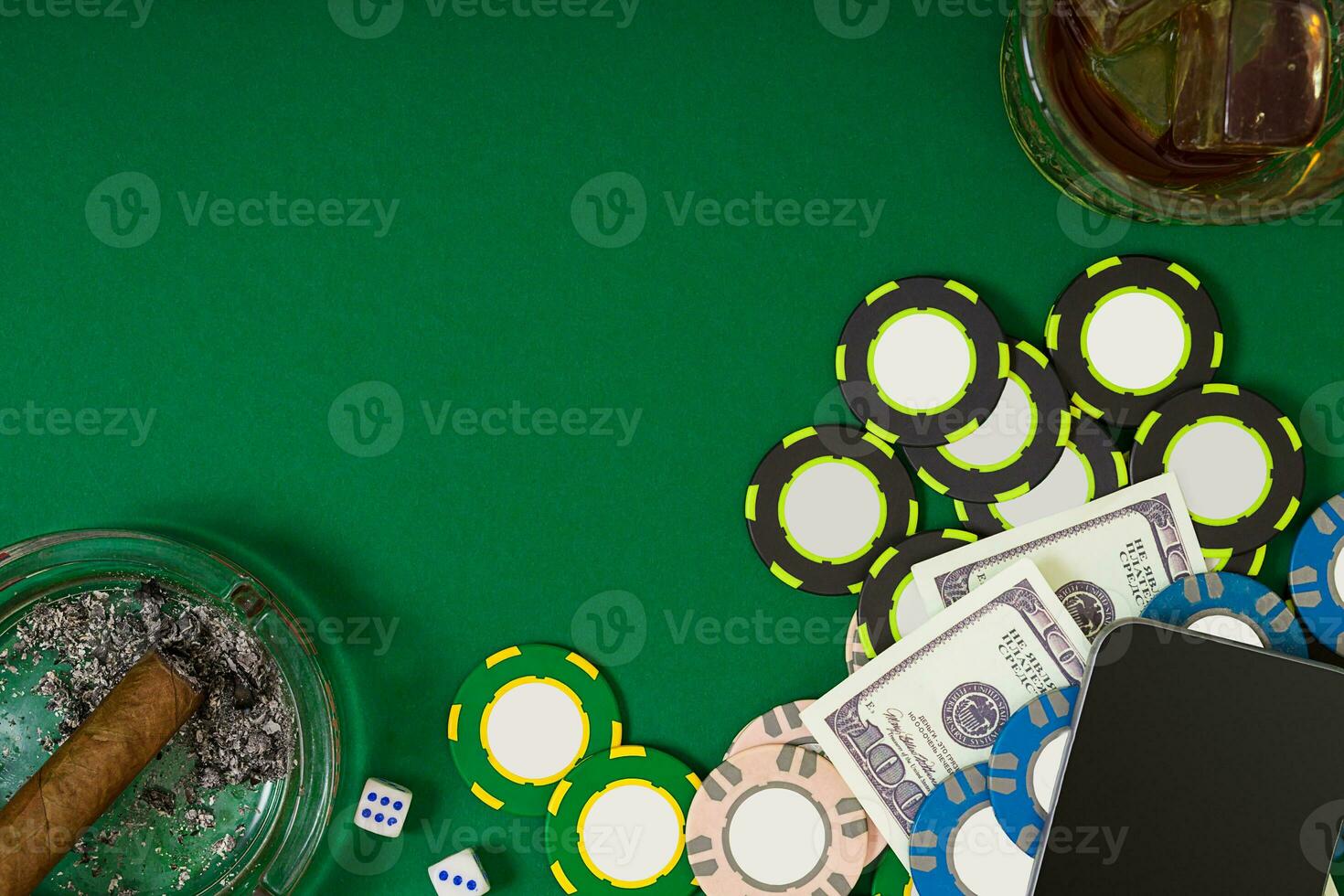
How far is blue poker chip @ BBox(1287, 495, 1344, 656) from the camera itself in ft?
4.40

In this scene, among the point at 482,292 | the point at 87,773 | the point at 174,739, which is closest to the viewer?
the point at 87,773

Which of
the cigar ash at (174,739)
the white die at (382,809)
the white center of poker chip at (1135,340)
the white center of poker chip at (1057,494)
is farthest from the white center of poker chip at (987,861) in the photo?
the cigar ash at (174,739)

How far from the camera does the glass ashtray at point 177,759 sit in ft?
4.11

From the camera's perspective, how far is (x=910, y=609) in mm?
1350

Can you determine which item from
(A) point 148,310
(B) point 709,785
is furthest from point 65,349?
(B) point 709,785

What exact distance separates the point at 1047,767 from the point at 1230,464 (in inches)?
19.7

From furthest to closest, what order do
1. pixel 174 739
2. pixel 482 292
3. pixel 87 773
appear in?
pixel 482 292 < pixel 174 739 < pixel 87 773

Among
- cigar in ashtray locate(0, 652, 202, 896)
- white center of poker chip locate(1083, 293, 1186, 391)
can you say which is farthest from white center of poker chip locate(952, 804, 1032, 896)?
cigar in ashtray locate(0, 652, 202, 896)

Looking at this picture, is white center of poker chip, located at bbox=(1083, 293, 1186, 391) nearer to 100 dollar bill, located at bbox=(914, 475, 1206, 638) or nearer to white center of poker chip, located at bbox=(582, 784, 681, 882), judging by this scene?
100 dollar bill, located at bbox=(914, 475, 1206, 638)

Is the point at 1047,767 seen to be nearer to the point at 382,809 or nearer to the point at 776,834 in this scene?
the point at 776,834

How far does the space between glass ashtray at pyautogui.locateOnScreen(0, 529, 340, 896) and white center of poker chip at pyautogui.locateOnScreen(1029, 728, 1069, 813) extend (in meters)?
0.93

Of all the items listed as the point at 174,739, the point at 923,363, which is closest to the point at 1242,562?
the point at 923,363

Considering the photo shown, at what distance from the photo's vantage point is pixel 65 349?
136 centimetres

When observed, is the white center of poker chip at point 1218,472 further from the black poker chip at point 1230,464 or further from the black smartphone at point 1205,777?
the black smartphone at point 1205,777
